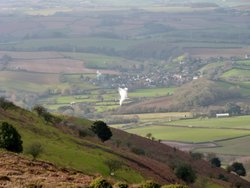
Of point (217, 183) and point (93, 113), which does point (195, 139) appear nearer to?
point (93, 113)

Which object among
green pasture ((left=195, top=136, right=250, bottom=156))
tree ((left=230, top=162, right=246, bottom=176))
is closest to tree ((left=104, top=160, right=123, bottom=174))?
tree ((left=230, top=162, right=246, bottom=176))

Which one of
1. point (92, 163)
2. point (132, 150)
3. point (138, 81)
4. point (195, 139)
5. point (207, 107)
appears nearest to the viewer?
point (92, 163)

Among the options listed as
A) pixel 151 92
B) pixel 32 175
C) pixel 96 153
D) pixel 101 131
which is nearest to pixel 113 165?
pixel 96 153

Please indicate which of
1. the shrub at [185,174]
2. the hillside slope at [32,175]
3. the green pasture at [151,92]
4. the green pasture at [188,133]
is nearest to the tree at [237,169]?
the shrub at [185,174]

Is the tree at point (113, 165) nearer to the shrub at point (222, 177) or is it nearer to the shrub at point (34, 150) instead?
the shrub at point (34, 150)

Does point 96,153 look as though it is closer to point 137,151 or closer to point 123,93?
point 137,151

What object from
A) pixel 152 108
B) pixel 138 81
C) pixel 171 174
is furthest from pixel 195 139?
pixel 138 81
